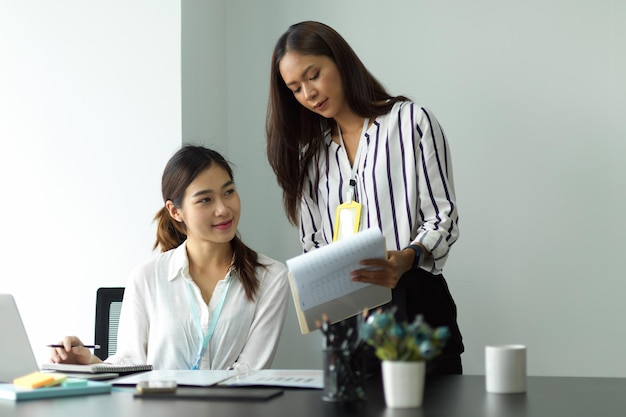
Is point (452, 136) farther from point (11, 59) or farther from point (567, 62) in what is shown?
point (11, 59)

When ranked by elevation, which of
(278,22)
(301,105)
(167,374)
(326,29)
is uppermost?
(278,22)

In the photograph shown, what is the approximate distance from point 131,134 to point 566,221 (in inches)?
65.0

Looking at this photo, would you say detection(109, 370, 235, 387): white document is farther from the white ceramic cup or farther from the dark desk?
the white ceramic cup

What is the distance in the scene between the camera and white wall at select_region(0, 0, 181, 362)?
303cm

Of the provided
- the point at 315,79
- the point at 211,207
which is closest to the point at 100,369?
the point at 211,207

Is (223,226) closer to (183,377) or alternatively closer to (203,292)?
(203,292)

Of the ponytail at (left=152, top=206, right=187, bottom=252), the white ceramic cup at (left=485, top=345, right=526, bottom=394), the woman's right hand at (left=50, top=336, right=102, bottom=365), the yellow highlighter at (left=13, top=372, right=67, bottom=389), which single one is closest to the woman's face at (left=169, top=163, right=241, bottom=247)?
the ponytail at (left=152, top=206, right=187, bottom=252)

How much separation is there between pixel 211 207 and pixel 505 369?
1.17 metres

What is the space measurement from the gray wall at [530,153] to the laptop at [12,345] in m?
1.30

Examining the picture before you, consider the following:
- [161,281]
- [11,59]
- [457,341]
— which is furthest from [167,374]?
[11,59]

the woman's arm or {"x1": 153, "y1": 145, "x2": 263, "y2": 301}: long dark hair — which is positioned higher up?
{"x1": 153, "y1": 145, "x2": 263, "y2": 301}: long dark hair

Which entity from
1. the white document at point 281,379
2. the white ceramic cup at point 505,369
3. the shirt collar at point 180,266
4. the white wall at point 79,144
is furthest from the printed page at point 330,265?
the white wall at point 79,144

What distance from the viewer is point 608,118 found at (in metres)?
2.90

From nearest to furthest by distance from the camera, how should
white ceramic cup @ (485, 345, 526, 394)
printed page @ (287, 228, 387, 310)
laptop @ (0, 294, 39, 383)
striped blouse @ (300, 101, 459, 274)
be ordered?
white ceramic cup @ (485, 345, 526, 394)
printed page @ (287, 228, 387, 310)
laptop @ (0, 294, 39, 383)
striped blouse @ (300, 101, 459, 274)
